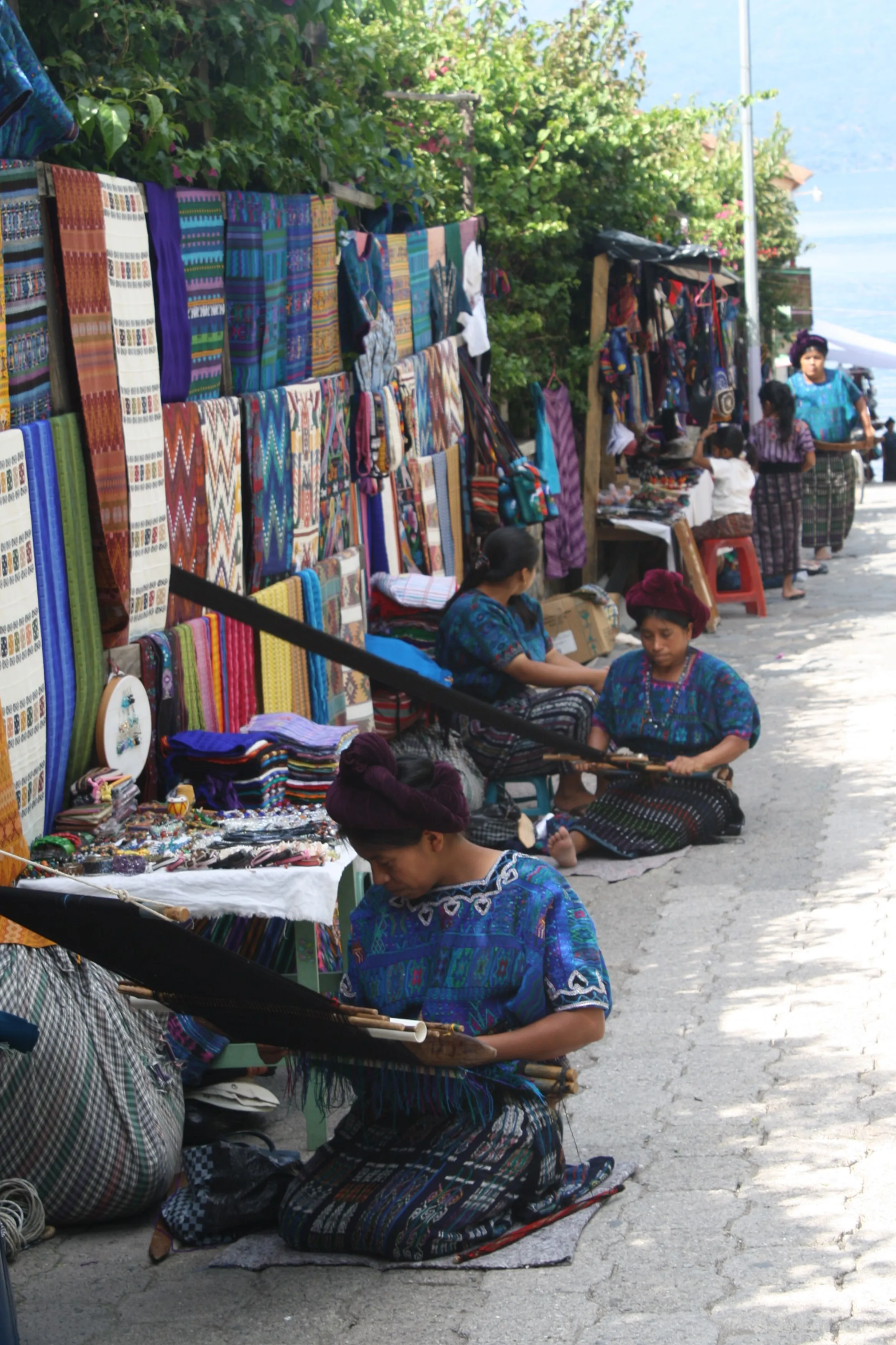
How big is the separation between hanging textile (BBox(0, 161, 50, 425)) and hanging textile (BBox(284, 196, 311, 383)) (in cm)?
204

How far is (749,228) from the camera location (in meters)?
17.9

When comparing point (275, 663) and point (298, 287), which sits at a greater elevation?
point (298, 287)

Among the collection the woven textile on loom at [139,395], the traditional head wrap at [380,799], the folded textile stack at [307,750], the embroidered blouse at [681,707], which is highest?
the woven textile on loom at [139,395]

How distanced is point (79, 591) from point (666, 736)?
297cm

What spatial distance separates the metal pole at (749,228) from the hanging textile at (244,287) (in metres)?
12.3

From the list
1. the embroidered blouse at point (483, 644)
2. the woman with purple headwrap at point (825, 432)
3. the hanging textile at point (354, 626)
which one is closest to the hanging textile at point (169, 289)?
the hanging textile at point (354, 626)

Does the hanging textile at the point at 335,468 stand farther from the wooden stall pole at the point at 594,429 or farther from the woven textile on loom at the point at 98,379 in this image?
the wooden stall pole at the point at 594,429

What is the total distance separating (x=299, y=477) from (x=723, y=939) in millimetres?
2345

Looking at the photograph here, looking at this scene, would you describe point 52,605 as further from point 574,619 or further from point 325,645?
point 574,619

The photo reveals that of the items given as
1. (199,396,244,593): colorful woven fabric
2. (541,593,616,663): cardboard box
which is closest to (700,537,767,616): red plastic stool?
(541,593,616,663): cardboard box

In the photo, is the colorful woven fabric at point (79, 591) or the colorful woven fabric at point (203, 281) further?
the colorful woven fabric at point (203, 281)

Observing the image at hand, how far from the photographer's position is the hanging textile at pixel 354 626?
22.4 feet

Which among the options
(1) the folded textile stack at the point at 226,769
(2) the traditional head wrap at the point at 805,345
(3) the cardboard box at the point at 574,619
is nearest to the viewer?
(1) the folded textile stack at the point at 226,769

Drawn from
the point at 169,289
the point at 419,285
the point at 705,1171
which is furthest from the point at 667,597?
the point at 705,1171
